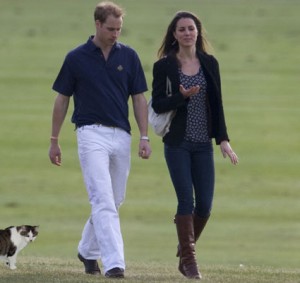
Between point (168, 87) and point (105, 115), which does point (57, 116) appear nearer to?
point (105, 115)

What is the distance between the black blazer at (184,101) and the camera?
431 inches

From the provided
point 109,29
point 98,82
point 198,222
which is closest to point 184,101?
point 98,82

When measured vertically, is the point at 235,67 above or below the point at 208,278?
below

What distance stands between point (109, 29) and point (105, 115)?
1.96 ft

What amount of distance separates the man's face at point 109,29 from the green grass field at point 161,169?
166 centimetres

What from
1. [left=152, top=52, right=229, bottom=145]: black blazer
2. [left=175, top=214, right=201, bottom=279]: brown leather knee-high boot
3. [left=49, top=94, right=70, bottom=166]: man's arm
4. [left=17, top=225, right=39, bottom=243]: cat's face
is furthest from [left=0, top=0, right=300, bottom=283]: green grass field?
[left=152, top=52, right=229, bottom=145]: black blazer

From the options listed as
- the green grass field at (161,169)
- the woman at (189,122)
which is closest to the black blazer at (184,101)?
the woman at (189,122)

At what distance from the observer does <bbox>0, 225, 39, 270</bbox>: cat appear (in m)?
11.2

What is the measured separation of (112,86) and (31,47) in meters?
27.1

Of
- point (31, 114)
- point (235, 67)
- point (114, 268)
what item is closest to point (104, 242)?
point (114, 268)

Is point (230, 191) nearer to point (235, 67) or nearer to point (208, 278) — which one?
point (208, 278)

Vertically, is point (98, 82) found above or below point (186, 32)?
below

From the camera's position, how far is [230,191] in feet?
72.4

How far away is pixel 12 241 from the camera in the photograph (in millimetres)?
11219
